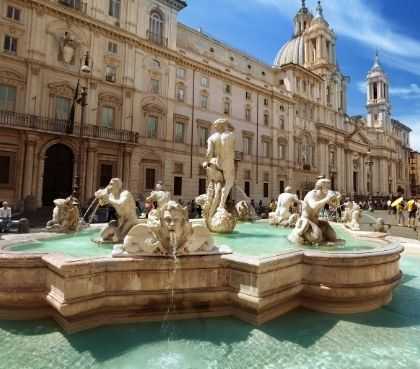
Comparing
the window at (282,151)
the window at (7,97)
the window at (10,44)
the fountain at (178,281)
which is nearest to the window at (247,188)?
the window at (282,151)

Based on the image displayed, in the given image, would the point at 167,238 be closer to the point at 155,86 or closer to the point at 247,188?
the point at 155,86

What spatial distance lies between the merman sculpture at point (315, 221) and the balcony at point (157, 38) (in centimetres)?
2355

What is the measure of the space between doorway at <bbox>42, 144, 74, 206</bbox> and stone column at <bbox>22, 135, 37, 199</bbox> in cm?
107

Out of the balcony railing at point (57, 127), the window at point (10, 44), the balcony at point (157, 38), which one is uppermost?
the balcony at point (157, 38)

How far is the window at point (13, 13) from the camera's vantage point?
18380 mm

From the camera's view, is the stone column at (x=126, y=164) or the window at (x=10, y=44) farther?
the stone column at (x=126, y=164)

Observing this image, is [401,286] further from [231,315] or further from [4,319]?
[4,319]

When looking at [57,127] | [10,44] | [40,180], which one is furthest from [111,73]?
[40,180]

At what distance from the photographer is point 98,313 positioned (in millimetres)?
3275

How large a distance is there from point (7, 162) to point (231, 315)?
19.2 meters

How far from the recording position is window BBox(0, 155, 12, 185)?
58.5 feet

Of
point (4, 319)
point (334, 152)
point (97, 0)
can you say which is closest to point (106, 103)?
point (97, 0)

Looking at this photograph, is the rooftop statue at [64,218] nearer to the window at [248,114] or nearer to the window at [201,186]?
the window at [201,186]

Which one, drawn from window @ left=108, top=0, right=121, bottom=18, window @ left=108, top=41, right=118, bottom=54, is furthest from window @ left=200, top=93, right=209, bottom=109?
window @ left=108, top=0, right=121, bottom=18
